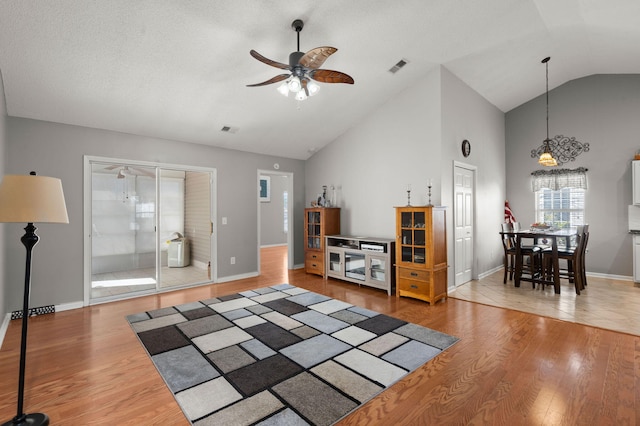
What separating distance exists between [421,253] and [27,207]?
4.06m

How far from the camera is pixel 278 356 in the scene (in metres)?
2.71

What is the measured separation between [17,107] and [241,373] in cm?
401

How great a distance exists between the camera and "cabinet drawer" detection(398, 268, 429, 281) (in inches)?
168

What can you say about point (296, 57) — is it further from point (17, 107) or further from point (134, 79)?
point (17, 107)

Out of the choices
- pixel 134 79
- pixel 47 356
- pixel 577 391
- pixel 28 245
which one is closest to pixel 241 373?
pixel 28 245

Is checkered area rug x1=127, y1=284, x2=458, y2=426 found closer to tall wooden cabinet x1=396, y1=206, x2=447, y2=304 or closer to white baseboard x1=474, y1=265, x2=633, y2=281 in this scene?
tall wooden cabinet x1=396, y1=206, x2=447, y2=304

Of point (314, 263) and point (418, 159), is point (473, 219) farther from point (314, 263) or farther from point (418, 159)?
point (314, 263)

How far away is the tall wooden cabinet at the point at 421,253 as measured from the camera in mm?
4207

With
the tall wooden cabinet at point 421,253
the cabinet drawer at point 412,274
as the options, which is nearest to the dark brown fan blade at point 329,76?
the tall wooden cabinet at point 421,253

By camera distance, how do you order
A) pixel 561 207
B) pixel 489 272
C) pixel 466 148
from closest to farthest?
pixel 466 148
pixel 489 272
pixel 561 207

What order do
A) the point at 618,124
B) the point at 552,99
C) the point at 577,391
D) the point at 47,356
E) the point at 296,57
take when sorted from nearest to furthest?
1. the point at 577,391
2. the point at 47,356
3. the point at 296,57
4. the point at 618,124
5. the point at 552,99

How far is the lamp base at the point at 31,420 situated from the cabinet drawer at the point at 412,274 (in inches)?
154

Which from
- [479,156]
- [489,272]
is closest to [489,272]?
[489,272]

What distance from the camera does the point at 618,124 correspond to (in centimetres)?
553
